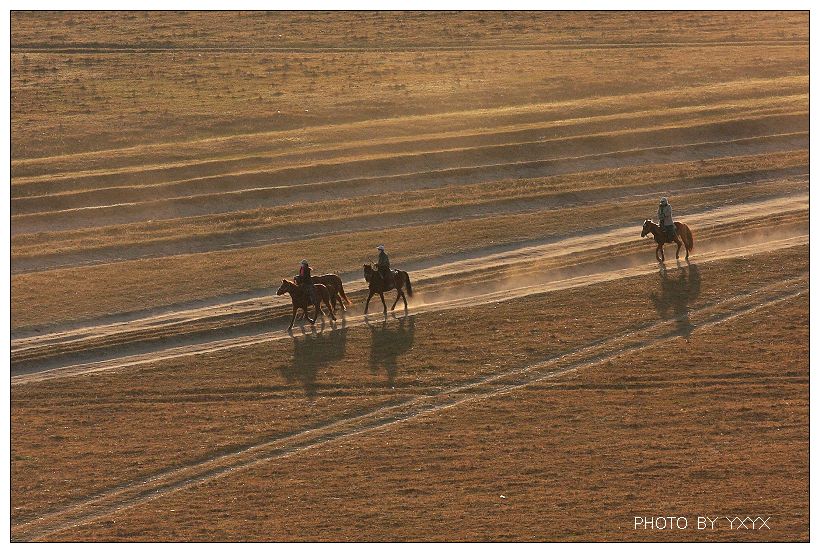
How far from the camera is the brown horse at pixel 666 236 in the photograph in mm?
40750

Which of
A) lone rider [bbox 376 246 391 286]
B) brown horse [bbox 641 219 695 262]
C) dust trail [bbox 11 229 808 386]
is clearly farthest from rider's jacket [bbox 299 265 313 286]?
brown horse [bbox 641 219 695 262]

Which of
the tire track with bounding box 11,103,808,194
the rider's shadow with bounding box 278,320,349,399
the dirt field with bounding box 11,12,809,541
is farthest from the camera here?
the tire track with bounding box 11,103,808,194

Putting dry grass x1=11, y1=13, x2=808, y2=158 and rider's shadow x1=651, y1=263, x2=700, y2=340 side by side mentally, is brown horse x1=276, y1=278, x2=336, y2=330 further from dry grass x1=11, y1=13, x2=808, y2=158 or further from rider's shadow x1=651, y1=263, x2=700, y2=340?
dry grass x1=11, y1=13, x2=808, y2=158

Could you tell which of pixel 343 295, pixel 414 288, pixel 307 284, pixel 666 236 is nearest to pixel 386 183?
pixel 414 288

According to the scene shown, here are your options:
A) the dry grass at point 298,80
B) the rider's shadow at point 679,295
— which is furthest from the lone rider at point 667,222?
the dry grass at point 298,80

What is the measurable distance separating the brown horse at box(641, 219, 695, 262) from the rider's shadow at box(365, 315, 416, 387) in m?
8.87

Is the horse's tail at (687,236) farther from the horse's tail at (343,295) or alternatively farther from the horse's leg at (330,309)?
the horse's leg at (330,309)

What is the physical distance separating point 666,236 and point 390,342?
1069 centimetres

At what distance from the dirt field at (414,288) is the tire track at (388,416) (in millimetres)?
99

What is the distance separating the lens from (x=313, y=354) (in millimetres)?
36500

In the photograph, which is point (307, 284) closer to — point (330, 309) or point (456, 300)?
point (330, 309)

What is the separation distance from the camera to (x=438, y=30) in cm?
6950

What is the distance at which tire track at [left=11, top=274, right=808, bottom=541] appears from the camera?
30609mm

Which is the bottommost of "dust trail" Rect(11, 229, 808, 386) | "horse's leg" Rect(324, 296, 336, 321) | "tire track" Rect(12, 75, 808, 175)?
"dust trail" Rect(11, 229, 808, 386)
